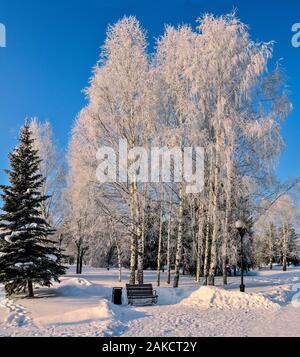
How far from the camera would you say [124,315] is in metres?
11.4

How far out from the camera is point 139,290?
568 inches

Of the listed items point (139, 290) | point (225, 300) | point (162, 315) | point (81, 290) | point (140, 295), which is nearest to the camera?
point (162, 315)

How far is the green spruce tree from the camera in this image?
15.0 m

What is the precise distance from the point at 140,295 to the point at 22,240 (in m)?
5.57

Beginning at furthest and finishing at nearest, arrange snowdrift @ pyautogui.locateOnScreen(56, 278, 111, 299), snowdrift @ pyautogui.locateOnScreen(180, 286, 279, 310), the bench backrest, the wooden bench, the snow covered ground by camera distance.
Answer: snowdrift @ pyautogui.locateOnScreen(56, 278, 111, 299)
the bench backrest
the wooden bench
snowdrift @ pyautogui.locateOnScreen(180, 286, 279, 310)
the snow covered ground

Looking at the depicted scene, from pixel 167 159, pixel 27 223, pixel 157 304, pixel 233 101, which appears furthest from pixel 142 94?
pixel 157 304

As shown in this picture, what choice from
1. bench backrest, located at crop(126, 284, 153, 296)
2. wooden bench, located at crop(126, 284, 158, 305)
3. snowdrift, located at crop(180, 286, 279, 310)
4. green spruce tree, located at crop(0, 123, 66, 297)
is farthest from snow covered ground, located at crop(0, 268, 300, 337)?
green spruce tree, located at crop(0, 123, 66, 297)

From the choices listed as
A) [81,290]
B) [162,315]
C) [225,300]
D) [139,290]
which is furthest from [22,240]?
[225,300]

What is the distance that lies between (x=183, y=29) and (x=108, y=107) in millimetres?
5989

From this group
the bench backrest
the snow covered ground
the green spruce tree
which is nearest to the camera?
the snow covered ground

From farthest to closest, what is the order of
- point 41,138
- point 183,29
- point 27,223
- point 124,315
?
point 41,138
point 183,29
point 27,223
point 124,315

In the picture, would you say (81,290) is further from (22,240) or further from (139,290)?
(139,290)

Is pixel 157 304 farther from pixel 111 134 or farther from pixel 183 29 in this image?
pixel 183 29

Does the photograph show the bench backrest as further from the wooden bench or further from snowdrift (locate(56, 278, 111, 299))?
snowdrift (locate(56, 278, 111, 299))
